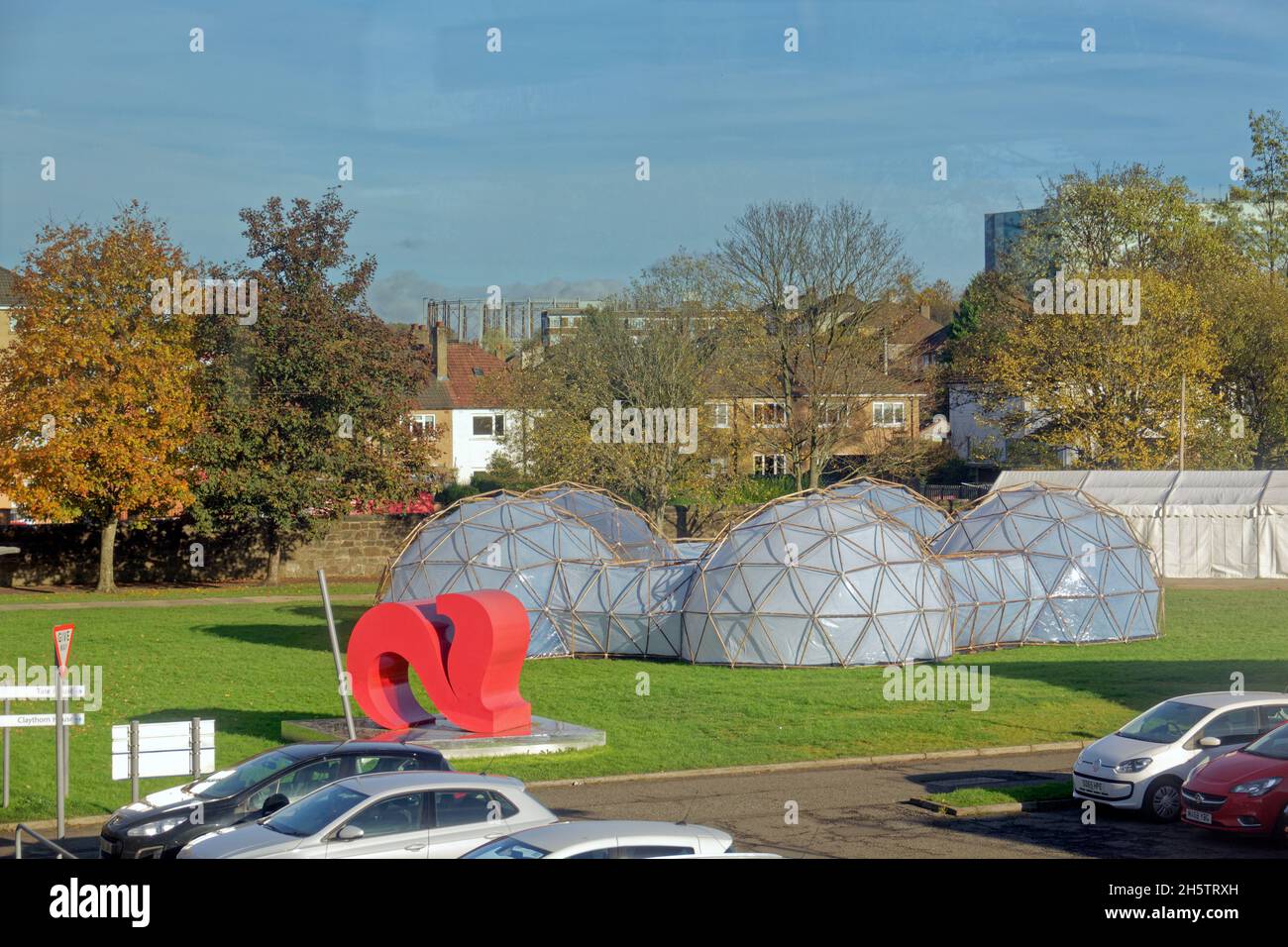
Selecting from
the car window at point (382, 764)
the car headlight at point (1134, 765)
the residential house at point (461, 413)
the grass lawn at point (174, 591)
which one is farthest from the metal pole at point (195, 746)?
the residential house at point (461, 413)

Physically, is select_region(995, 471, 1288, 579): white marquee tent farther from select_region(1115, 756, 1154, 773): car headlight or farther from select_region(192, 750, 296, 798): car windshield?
select_region(192, 750, 296, 798): car windshield

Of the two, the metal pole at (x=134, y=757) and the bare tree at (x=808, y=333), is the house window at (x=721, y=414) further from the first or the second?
the metal pole at (x=134, y=757)

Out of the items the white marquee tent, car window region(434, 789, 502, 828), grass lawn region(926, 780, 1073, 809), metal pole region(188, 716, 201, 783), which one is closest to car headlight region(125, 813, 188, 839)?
metal pole region(188, 716, 201, 783)

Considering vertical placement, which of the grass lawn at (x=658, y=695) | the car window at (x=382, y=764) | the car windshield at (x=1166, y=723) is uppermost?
the car window at (x=382, y=764)

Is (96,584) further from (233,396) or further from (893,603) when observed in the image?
(893,603)

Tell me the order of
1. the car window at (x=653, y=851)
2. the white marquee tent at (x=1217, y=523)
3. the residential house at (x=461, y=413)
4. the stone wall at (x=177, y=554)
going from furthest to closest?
the residential house at (x=461, y=413)
the white marquee tent at (x=1217, y=523)
the stone wall at (x=177, y=554)
the car window at (x=653, y=851)

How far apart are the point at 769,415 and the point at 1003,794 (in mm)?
44343

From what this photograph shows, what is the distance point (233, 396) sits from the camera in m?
47.4

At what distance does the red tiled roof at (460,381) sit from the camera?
3332 inches

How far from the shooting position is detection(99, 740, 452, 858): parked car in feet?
46.3

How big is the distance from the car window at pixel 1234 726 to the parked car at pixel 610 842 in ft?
33.0

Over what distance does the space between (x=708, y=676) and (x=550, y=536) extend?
6.98 metres

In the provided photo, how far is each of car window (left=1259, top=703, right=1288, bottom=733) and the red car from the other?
165 centimetres
